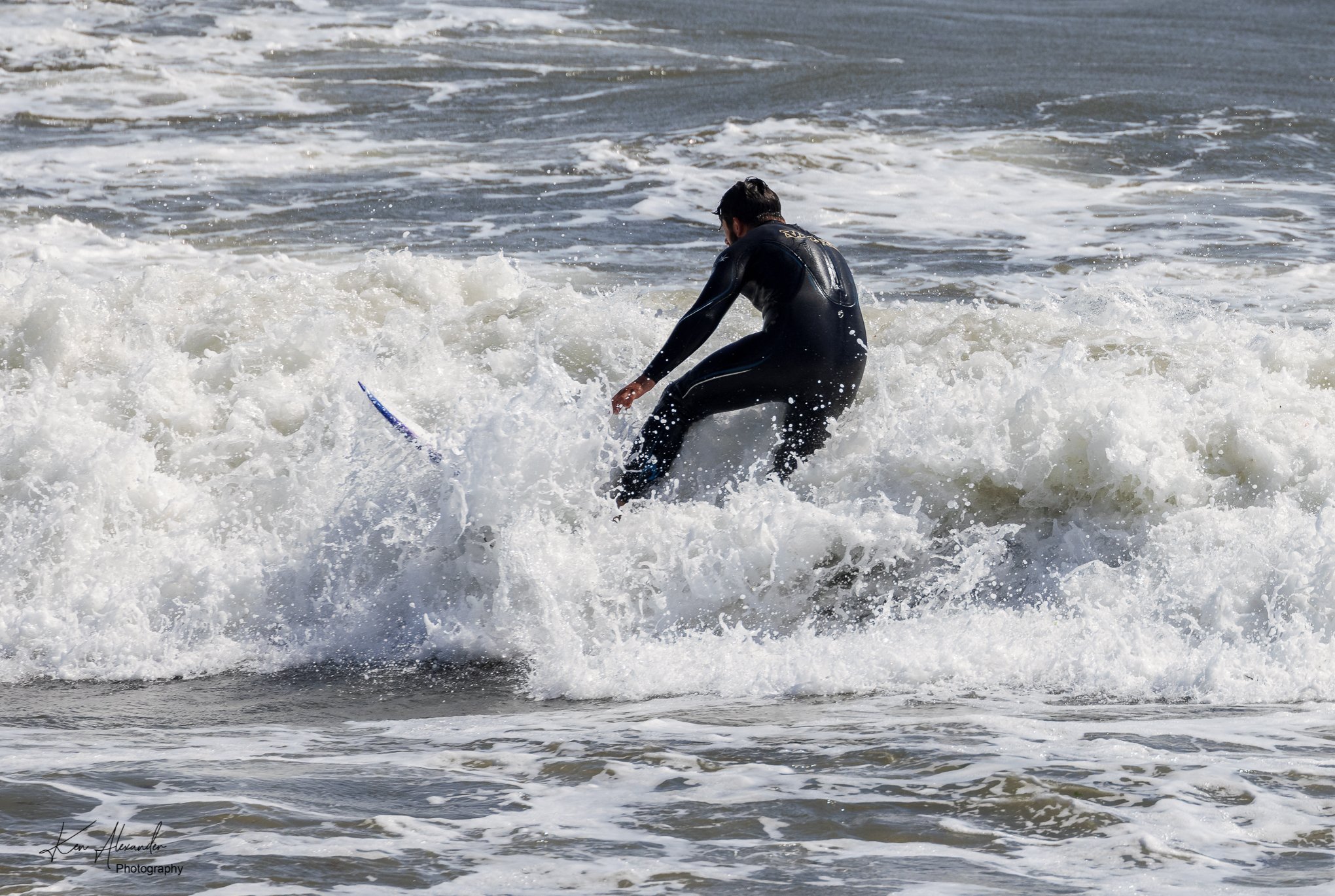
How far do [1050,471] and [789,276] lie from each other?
1.38m

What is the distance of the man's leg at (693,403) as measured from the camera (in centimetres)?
603

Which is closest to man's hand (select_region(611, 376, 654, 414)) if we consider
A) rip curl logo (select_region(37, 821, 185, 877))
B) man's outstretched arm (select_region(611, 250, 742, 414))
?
man's outstretched arm (select_region(611, 250, 742, 414))

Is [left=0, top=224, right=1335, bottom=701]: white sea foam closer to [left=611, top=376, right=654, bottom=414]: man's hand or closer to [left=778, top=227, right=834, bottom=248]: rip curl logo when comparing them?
[left=611, top=376, right=654, bottom=414]: man's hand

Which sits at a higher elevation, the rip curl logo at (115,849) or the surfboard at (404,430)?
the surfboard at (404,430)

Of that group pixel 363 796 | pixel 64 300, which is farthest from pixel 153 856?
pixel 64 300

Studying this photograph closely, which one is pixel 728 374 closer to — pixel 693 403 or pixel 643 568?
pixel 693 403

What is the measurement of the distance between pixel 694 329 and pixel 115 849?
319cm

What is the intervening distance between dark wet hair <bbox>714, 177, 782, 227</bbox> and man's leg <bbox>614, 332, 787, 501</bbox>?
1.71 feet

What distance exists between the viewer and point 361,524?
6082 millimetres

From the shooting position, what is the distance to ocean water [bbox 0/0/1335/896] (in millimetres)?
3604

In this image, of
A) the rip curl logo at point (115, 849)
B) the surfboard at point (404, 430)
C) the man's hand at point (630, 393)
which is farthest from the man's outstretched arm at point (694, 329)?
the rip curl logo at point (115, 849)

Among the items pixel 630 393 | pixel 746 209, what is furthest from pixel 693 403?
pixel 746 209

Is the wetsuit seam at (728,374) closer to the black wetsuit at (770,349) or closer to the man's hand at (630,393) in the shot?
the black wetsuit at (770,349)

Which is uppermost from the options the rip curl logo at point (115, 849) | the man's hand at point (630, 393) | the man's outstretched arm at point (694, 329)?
the man's outstretched arm at point (694, 329)
